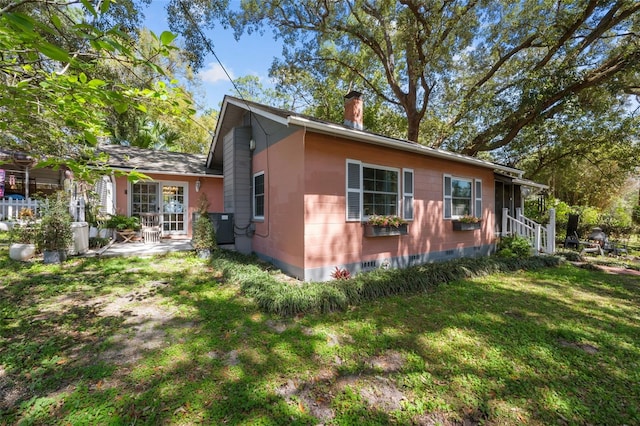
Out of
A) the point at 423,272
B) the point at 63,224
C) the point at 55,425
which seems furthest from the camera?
the point at 63,224

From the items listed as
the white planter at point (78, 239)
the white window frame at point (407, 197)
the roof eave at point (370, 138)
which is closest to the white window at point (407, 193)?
the white window frame at point (407, 197)

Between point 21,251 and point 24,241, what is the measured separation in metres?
0.62

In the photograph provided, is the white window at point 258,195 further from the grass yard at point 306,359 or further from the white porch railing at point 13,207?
the white porch railing at point 13,207

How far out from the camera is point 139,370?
2.64 meters

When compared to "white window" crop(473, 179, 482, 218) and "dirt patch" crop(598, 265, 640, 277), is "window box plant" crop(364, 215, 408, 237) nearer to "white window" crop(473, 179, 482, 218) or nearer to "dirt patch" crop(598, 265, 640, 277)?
"white window" crop(473, 179, 482, 218)

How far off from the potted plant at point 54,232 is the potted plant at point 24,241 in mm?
300

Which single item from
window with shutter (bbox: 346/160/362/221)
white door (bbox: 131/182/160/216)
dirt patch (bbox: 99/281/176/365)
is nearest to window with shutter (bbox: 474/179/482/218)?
window with shutter (bbox: 346/160/362/221)

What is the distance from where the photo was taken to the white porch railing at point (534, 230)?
29.6 feet

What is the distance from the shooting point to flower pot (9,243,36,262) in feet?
20.6

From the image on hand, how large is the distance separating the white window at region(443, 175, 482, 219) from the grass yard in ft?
11.6

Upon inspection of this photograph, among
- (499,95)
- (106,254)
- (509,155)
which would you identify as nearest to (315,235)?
(106,254)

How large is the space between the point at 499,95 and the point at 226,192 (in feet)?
40.6

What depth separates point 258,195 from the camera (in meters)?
7.54

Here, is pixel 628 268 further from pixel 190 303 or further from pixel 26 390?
pixel 26 390
